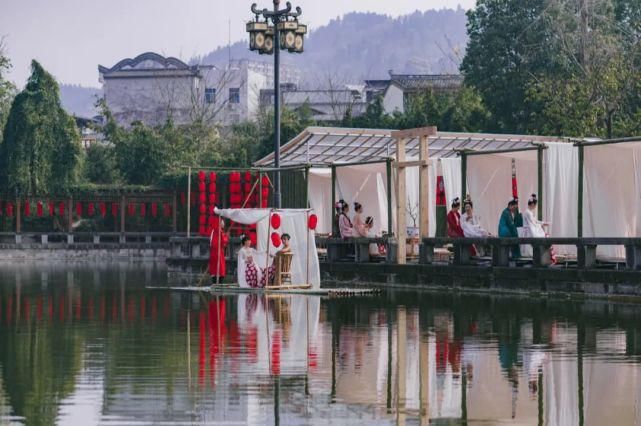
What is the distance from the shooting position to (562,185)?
28625 mm

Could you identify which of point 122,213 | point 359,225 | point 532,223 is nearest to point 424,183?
point 359,225

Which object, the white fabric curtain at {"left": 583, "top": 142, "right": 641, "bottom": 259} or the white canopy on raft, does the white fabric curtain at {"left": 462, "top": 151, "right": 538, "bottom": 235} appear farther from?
the white canopy on raft

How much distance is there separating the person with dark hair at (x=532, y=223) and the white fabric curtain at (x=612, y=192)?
2.91 ft

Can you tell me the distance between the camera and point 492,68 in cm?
6106

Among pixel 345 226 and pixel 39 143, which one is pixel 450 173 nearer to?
pixel 345 226

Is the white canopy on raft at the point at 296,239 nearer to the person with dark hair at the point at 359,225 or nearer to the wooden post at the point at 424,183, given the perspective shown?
the wooden post at the point at 424,183

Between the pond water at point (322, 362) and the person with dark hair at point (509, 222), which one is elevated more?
the person with dark hair at point (509, 222)

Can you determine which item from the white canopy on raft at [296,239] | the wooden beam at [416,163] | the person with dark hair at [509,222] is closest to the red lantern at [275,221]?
the white canopy on raft at [296,239]

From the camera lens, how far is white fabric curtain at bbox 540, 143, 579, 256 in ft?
93.9

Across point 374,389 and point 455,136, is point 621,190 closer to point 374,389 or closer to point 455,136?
point 455,136

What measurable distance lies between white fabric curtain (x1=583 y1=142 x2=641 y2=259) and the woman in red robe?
8.44 metres

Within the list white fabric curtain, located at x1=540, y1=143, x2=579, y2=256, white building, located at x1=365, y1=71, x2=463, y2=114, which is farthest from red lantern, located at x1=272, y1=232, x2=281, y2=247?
white building, located at x1=365, y1=71, x2=463, y2=114

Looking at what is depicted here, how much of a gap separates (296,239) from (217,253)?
8.89ft

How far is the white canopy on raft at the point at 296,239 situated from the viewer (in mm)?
29562
